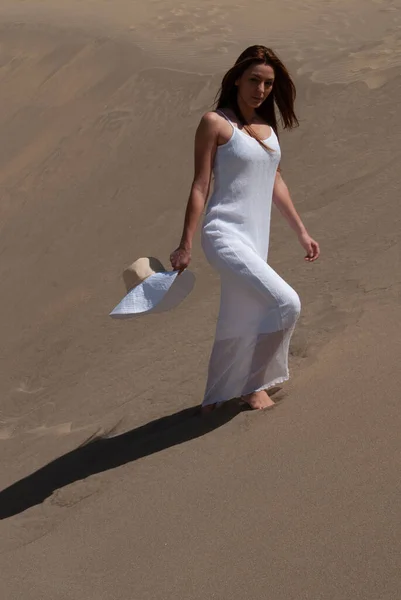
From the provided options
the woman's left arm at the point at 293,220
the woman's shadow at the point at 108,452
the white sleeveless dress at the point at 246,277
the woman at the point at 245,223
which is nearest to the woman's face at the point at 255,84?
the woman at the point at 245,223

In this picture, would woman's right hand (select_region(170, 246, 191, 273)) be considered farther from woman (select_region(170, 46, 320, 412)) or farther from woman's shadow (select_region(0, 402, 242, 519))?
woman's shadow (select_region(0, 402, 242, 519))

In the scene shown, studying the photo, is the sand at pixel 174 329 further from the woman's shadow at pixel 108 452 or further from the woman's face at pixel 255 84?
the woman's face at pixel 255 84

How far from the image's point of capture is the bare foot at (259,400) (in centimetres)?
525

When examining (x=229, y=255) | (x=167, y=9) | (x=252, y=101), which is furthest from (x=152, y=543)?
(x=167, y=9)

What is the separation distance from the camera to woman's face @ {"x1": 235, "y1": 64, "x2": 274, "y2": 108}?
5027 mm

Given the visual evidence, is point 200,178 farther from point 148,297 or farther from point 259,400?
point 259,400

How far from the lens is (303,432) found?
484 centimetres

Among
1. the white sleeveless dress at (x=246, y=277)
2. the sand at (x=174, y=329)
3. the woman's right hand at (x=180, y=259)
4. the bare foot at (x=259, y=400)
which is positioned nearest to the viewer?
the sand at (x=174, y=329)

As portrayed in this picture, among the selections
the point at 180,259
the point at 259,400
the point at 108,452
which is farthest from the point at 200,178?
the point at 108,452

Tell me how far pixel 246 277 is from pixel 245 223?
0.76ft

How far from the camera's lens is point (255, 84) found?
5.05 m

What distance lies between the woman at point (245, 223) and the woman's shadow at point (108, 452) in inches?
6.8

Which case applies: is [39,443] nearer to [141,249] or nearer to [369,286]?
[369,286]

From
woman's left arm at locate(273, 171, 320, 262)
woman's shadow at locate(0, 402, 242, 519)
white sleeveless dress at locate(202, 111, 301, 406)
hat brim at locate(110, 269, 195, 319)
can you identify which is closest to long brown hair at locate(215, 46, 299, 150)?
white sleeveless dress at locate(202, 111, 301, 406)
